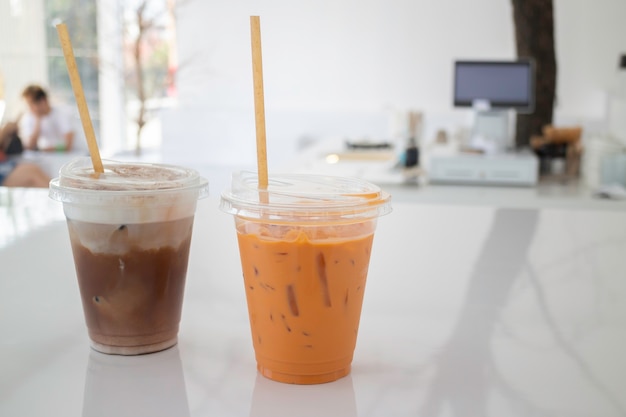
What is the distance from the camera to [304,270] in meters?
0.73

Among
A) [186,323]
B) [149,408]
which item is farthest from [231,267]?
[149,408]

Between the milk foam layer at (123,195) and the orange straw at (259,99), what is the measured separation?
0.09m

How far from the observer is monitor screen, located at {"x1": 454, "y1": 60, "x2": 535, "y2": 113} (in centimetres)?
327

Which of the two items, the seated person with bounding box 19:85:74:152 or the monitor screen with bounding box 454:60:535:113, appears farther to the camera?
the seated person with bounding box 19:85:74:152

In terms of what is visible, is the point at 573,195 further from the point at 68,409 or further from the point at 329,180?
the point at 68,409

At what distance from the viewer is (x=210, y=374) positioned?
782mm

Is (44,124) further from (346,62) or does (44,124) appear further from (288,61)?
(346,62)

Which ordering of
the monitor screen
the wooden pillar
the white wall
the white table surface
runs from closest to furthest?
the white table surface < the monitor screen < the wooden pillar < the white wall

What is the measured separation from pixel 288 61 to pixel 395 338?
254 inches

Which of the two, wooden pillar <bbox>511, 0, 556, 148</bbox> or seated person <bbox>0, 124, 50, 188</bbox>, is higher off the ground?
wooden pillar <bbox>511, 0, 556, 148</bbox>

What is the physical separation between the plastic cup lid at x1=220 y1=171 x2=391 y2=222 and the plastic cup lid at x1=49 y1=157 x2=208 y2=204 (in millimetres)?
57

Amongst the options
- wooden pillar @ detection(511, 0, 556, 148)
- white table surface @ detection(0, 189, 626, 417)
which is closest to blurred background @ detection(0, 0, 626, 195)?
wooden pillar @ detection(511, 0, 556, 148)

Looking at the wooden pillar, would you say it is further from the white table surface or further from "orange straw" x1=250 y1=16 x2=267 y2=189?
"orange straw" x1=250 y1=16 x2=267 y2=189

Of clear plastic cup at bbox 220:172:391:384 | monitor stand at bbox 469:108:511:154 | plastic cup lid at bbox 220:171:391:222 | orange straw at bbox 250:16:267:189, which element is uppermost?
orange straw at bbox 250:16:267:189
